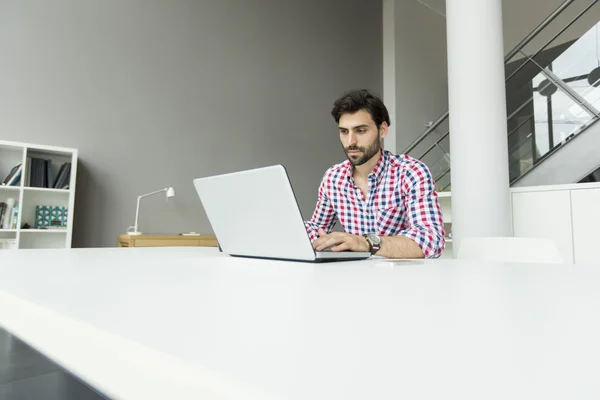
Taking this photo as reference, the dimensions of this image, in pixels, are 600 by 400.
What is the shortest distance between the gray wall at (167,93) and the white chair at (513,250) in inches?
129

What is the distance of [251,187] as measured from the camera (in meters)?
0.98

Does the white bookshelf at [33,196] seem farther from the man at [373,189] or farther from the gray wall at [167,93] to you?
the man at [373,189]

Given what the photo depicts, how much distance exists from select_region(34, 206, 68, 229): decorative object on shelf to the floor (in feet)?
7.69

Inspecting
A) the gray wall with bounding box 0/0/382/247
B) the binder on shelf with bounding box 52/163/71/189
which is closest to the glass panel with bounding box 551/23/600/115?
the gray wall with bounding box 0/0/382/247

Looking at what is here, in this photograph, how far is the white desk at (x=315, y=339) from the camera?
0.19 metres

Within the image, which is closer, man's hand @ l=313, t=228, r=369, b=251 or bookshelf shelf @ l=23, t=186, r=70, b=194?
man's hand @ l=313, t=228, r=369, b=251

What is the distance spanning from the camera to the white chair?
1417mm

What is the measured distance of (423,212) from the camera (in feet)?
5.32

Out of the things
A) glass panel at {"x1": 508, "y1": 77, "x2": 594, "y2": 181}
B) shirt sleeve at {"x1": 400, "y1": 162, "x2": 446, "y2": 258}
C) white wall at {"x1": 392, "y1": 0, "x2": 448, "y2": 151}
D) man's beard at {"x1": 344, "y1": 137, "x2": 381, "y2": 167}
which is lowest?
shirt sleeve at {"x1": 400, "y1": 162, "x2": 446, "y2": 258}

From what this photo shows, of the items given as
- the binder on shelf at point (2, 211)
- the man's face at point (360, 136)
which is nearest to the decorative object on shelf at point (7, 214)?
the binder on shelf at point (2, 211)

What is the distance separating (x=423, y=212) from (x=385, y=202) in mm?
233

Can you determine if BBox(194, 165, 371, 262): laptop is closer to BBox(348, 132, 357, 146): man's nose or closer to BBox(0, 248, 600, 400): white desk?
BBox(0, 248, 600, 400): white desk

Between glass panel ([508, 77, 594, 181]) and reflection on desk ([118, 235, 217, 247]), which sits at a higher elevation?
glass panel ([508, 77, 594, 181])

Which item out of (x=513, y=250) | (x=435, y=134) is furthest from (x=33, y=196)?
(x=435, y=134)
